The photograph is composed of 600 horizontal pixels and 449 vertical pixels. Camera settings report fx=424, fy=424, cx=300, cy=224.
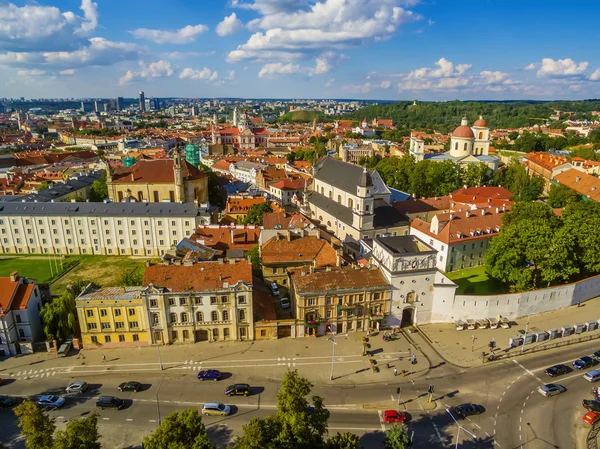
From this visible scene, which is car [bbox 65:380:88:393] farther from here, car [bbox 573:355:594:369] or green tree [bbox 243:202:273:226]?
car [bbox 573:355:594:369]

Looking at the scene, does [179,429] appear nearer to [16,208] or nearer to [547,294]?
[547,294]

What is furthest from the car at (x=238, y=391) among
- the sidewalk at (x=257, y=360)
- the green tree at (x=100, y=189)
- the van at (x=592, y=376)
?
the green tree at (x=100, y=189)

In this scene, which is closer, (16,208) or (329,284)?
(329,284)

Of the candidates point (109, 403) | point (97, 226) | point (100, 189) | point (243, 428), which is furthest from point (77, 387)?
point (100, 189)

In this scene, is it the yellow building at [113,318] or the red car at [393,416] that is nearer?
the red car at [393,416]

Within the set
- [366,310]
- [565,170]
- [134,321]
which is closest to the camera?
[134,321]

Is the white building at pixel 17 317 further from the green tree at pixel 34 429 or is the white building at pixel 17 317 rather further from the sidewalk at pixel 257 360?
the green tree at pixel 34 429

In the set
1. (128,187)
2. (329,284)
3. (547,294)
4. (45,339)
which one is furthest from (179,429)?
(128,187)
